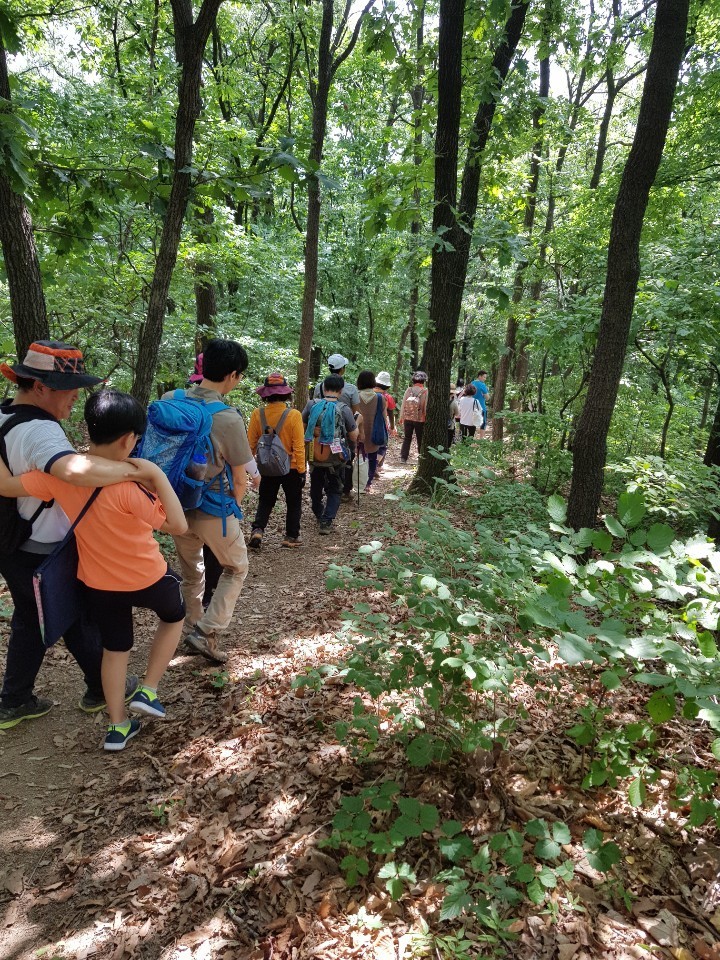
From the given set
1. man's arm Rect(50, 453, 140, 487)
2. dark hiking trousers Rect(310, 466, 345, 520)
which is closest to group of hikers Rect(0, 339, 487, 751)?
man's arm Rect(50, 453, 140, 487)

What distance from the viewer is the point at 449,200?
6.93 metres

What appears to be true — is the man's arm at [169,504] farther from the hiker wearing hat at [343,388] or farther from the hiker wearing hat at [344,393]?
the hiker wearing hat at [343,388]

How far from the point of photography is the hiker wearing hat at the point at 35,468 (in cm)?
260

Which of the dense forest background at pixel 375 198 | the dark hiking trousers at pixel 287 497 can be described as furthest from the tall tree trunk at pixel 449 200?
the dark hiking trousers at pixel 287 497

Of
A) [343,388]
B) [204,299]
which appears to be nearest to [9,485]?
[343,388]

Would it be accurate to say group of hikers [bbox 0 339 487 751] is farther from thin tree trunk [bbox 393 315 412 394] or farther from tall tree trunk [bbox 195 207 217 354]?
thin tree trunk [bbox 393 315 412 394]

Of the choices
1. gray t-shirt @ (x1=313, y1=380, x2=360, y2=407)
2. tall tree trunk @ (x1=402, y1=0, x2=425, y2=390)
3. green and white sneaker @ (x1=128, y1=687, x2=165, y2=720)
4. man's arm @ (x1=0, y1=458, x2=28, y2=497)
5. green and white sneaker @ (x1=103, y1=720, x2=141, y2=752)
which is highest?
tall tree trunk @ (x1=402, y1=0, x2=425, y2=390)

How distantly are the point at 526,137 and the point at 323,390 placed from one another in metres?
6.98

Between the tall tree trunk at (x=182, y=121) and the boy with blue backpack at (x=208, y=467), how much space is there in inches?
52.9

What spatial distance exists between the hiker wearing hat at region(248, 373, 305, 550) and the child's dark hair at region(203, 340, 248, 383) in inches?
84.2

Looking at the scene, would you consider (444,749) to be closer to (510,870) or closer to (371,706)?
(510,870)

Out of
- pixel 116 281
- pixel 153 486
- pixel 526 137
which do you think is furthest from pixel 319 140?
pixel 153 486

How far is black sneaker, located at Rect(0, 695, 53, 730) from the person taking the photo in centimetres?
323

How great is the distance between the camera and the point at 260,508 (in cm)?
655
